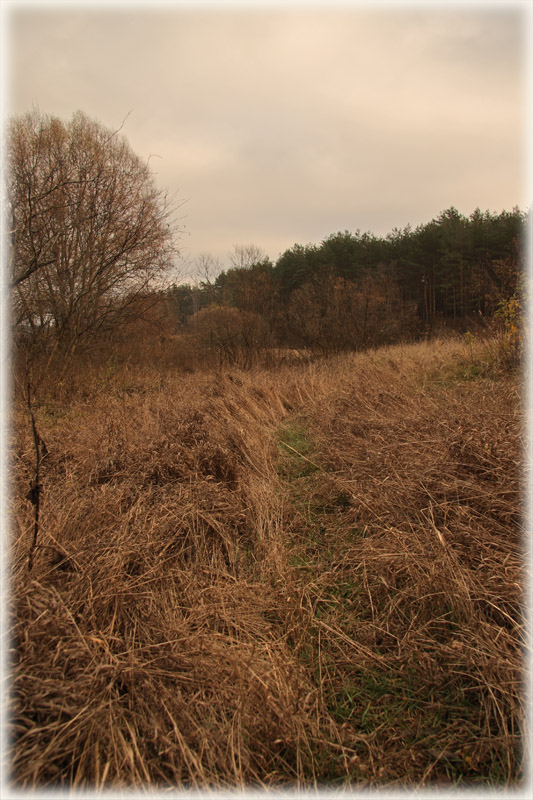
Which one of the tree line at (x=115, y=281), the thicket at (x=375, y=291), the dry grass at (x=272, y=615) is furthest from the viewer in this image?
the thicket at (x=375, y=291)

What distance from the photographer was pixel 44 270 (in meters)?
10.2

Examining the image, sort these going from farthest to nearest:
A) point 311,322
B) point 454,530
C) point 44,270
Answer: point 311,322 → point 44,270 → point 454,530

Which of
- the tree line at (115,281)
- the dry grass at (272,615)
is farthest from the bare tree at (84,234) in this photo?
the dry grass at (272,615)

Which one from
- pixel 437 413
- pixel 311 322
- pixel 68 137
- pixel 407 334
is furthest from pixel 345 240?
pixel 437 413

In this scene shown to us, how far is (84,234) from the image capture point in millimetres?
10844

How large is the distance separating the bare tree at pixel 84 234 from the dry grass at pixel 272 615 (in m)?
7.98

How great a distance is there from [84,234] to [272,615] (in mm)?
11755

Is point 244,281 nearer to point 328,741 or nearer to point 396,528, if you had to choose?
point 396,528

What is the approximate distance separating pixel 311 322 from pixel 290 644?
1394 cm

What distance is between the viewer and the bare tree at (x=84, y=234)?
961 centimetres

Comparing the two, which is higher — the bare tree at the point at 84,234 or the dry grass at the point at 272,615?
the bare tree at the point at 84,234

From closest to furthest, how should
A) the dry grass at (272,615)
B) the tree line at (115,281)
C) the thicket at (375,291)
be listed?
the dry grass at (272,615)
the tree line at (115,281)
the thicket at (375,291)

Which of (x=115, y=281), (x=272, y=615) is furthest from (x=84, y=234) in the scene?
(x=272, y=615)

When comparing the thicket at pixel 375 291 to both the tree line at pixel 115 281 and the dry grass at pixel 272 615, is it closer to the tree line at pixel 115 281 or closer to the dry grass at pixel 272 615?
the tree line at pixel 115 281
